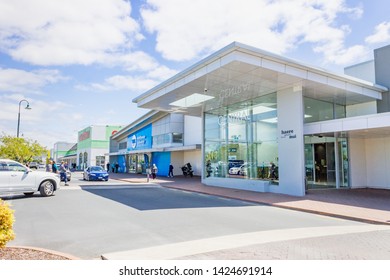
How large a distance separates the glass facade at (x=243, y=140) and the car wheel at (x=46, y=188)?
10.5 metres

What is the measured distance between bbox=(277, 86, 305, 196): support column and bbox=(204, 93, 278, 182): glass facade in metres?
0.71

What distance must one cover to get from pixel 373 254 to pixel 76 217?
761 centimetres

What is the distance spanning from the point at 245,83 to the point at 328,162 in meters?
7.43

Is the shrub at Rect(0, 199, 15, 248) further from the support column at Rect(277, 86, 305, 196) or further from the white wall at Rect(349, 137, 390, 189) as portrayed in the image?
the white wall at Rect(349, 137, 390, 189)

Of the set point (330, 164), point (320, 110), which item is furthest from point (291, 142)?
point (330, 164)

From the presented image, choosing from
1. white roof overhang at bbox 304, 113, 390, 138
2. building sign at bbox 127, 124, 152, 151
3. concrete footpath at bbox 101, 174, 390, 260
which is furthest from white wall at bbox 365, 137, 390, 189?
building sign at bbox 127, 124, 152, 151

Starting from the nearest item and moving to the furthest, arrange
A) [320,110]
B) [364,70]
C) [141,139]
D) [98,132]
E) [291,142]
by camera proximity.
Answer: [291,142] < [320,110] < [364,70] < [141,139] < [98,132]

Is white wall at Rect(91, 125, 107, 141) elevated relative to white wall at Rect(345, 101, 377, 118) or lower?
elevated

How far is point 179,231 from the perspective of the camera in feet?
23.7

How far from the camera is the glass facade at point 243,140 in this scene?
16.7 metres

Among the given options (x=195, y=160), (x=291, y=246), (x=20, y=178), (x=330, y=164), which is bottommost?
(x=291, y=246)

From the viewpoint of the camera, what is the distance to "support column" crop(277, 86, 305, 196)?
47.5 ft

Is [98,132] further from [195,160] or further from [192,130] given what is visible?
[195,160]
